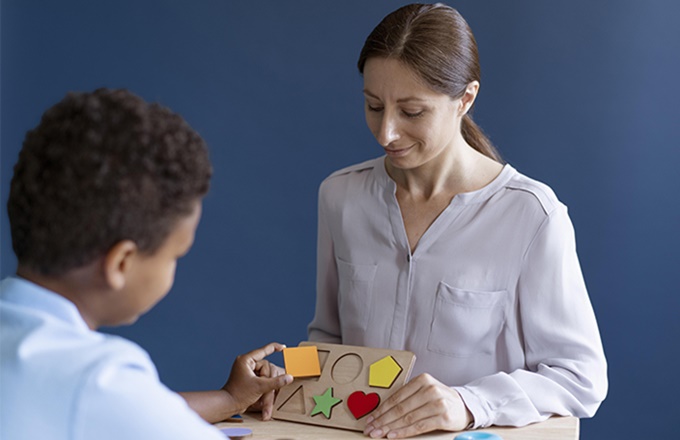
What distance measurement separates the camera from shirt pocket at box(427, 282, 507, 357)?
1.66 metres

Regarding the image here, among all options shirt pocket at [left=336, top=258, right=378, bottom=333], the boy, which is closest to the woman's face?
shirt pocket at [left=336, top=258, right=378, bottom=333]

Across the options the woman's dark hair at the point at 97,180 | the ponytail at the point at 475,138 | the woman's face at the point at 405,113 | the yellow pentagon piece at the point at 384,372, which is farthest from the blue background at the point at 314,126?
the woman's dark hair at the point at 97,180

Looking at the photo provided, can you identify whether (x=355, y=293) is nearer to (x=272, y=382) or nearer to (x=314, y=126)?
(x=272, y=382)

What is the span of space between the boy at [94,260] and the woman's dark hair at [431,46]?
81 cm

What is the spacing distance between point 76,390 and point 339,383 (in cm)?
79

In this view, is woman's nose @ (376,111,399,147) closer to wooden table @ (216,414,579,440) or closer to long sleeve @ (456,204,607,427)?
long sleeve @ (456,204,607,427)

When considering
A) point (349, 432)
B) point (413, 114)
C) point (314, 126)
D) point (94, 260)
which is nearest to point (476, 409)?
point (349, 432)

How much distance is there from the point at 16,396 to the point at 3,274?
2541 mm

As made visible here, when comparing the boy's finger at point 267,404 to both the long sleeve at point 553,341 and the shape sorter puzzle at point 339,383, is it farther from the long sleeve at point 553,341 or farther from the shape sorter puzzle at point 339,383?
the long sleeve at point 553,341

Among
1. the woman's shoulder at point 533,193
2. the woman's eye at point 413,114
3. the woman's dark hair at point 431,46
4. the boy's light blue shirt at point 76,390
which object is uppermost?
the woman's dark hair at point 431,46

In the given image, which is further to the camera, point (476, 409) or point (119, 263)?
point (476, 409)

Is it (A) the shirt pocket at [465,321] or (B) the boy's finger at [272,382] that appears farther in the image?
(A) the shirt pocket at [465,321]

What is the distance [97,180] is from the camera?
0.85 meters

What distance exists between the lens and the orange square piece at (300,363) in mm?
1563
